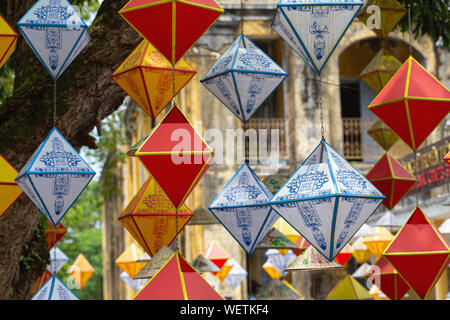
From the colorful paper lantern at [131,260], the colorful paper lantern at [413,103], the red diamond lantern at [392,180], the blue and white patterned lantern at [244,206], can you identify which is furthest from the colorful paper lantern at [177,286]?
the colorful paper lantern at [131,260]

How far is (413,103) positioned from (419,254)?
1.06 metres

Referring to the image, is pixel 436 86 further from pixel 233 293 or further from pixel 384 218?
pixel 233 293

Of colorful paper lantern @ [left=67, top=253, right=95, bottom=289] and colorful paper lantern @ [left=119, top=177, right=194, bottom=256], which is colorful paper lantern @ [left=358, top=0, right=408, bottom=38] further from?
colorful paper lantern @ [left=67, top=253, right=95, bottom=289]

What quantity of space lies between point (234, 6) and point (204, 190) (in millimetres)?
3358

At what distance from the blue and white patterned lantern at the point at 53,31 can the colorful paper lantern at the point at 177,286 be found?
1754 millimetres

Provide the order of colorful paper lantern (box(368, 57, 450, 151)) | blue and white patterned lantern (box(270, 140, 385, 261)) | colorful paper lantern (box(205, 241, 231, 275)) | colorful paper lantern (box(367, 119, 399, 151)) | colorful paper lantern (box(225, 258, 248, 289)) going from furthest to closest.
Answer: colorful paper lantern (box(225, 258, 248, 289)), colorful paper lantern (box(205, 241, 231, 275)), colorful paper lantern (box(367, 119, 399, 151)), colorful paper lantern (box(368, 57, 450, 151)), blue and white patterned lantern (box(270, 140, 385, 261))

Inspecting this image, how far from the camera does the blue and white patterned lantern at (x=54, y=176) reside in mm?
4898

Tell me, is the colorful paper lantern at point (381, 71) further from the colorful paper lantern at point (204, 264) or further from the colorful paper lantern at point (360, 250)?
the colorful paper lantern at point (360, 250)

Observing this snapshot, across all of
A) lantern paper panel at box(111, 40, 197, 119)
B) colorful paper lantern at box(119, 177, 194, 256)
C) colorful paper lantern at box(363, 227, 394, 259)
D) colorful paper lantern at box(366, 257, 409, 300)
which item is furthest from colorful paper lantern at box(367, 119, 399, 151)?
colorful paper lantern at box(119, 177, 194, 256)

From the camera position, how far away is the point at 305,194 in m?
4.52

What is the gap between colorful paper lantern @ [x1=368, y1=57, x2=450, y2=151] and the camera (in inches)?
Result: 215

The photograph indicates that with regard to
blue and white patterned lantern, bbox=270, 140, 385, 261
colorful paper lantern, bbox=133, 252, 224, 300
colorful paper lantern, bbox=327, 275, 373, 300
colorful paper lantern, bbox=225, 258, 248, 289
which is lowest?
colorful paper lantern, bbox=225, 258, 248, 289

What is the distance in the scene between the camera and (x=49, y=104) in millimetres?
6379

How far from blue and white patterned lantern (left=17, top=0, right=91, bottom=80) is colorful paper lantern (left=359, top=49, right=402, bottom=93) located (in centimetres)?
317
